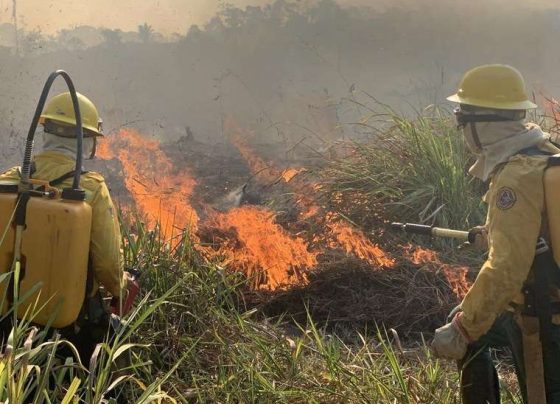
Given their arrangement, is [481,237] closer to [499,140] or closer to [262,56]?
[499,140]

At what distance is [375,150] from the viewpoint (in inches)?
244

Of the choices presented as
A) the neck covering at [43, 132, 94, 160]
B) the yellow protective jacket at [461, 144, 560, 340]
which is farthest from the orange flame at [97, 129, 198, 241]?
the yellow protective jacket at [461, 144, 560, 340]

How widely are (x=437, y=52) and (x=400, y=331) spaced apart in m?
12.2

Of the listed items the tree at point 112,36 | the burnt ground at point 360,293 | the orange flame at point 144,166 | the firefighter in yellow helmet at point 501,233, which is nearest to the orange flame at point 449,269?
the burnt ground at point 360,293

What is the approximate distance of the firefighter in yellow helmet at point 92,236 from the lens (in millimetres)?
2850

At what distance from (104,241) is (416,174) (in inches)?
140

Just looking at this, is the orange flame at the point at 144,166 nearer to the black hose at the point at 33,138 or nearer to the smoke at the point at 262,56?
the smoke at the point at 262,56

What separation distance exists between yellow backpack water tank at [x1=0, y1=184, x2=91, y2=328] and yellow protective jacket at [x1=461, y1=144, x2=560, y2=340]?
157 centimetres

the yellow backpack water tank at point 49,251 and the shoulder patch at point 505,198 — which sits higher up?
the shoulder patch at point 505,198

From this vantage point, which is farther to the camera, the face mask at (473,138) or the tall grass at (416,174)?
the tall grass at (416,174)

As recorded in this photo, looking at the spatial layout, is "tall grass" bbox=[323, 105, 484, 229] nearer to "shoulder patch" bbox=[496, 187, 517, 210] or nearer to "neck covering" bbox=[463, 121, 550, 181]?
"neck covering" bbox=[463, 121, 550, 181]

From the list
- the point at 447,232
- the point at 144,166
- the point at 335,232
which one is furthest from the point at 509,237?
the point at 144,166

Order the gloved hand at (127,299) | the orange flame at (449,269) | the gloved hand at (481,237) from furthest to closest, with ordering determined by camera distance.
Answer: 1. the orange flame at (449,269)
2. the gloved hand at (127,299)
3. the gloved hand at (481,237)

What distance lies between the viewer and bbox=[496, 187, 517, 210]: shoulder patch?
7.76 feet
